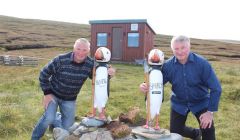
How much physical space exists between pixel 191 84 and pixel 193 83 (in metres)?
0.04

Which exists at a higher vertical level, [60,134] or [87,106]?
[60,134]

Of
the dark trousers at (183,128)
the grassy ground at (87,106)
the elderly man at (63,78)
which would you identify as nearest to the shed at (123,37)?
the grassy ground at (87,106)

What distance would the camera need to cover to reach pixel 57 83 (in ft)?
22.1

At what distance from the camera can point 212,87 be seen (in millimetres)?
5977

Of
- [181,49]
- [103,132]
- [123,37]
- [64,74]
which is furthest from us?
[123,37]

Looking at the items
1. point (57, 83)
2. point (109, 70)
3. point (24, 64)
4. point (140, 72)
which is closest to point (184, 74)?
point (109, 70)

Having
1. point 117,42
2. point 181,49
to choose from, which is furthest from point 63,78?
point 117,42

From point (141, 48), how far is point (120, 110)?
14160mm

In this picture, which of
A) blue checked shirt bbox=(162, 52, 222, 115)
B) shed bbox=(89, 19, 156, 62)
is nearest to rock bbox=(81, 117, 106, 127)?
blue checked shirt bbox=(162, 52, 222, 115)

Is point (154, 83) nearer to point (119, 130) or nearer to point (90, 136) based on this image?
point (119, 130)

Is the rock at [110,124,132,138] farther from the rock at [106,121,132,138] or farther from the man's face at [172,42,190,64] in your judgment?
the man's face at [172,42,190,64]

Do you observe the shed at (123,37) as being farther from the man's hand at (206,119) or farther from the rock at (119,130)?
the rock at (119,130)

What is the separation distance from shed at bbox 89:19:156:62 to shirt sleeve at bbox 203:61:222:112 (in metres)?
18.1

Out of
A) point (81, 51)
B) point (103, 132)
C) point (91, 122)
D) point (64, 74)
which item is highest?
point (81, 51)
